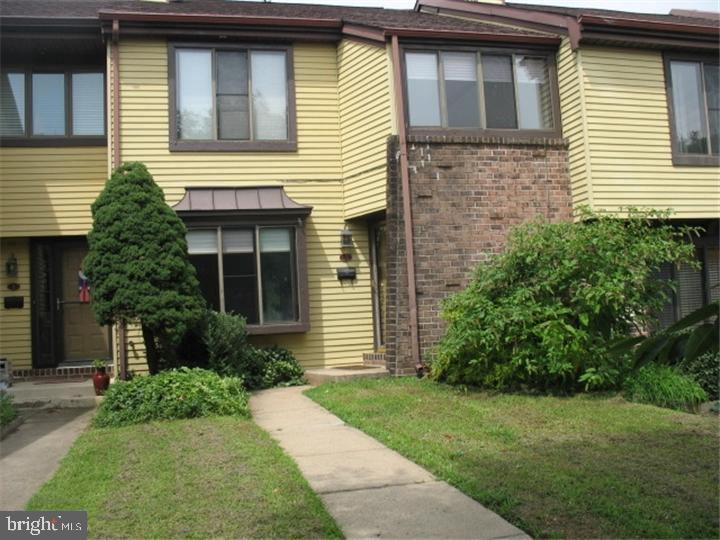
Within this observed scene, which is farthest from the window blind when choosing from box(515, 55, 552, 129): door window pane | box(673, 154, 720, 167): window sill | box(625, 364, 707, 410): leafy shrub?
box(673, 154, 720, 167): window sill

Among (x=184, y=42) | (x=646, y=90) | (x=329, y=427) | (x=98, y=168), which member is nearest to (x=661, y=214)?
(x=646, y=90)

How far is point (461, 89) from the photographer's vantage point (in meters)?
11.3

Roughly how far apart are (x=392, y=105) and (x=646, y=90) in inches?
175

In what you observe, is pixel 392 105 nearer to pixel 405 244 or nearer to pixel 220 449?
pixel 405 244

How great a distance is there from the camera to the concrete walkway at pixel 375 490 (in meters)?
4.18

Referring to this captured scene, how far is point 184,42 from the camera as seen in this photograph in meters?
11.7

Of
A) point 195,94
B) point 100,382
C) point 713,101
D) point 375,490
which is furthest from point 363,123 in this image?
point 375,490

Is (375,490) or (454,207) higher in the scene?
(454,207)

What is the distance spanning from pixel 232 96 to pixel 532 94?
17.2 feet

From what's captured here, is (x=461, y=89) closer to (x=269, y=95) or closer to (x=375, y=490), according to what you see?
(x=269, y=95)

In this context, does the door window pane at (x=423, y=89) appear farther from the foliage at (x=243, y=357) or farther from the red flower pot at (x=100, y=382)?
the red flower pot at (x=100, y=382)

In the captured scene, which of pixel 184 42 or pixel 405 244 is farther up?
pixel 184 42

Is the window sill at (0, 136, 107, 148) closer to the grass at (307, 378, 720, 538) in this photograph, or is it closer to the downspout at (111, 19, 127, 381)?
the downspout at (111, 19, 127, 381)

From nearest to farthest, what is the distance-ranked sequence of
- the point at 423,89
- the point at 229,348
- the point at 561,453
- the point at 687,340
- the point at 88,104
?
the point at 687,340, the point at 561,453, the point at 229,348, the point at 423,89, the point at 88,104
